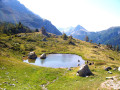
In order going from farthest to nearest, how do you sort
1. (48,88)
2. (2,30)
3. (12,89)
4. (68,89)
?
1. (2,30)
2. (48,88)
3. (68,89)
4. (12,89)

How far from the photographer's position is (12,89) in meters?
24.3

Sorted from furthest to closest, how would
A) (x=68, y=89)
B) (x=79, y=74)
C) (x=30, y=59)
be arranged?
(x=30, y=59) < (x=79, y=74) < (x=68, y=89)

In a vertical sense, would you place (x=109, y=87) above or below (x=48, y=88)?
above

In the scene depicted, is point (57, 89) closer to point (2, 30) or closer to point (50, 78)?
point (50, 78)

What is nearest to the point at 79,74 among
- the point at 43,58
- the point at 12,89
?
the point at 12,89

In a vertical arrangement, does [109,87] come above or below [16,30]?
below

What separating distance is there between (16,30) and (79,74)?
174594 mm

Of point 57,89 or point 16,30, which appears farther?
point 16,30

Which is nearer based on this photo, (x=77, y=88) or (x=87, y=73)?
(x=77, y=88)

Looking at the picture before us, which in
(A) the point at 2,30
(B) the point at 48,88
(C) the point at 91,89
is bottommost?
(B) the point at 48,88

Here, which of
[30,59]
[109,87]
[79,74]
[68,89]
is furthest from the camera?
[30,59]

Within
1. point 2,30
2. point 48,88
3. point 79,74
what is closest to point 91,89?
point 48,88

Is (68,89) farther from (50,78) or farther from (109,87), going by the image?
(50,78)

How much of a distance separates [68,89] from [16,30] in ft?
605
